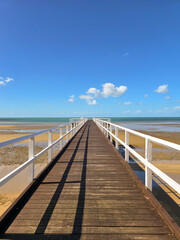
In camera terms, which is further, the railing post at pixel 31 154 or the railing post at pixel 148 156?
the railing post at pixel 31 154

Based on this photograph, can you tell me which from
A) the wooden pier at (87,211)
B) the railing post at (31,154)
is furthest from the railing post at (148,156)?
the railing post at (31,154)

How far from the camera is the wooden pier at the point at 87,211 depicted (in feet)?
6.22

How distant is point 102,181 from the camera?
11.3ft

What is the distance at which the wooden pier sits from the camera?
1896 millimetres

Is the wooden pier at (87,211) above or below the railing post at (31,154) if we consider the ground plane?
below

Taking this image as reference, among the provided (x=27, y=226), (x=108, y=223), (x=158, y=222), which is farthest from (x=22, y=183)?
(x=158, y=222)

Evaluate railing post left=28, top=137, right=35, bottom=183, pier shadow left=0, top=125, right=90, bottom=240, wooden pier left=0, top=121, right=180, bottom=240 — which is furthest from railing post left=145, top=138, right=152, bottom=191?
railing post left=28, top=137, right=35, bottom=183

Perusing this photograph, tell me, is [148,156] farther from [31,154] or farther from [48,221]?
[31,154]

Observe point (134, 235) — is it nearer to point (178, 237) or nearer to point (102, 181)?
point (178, 237)

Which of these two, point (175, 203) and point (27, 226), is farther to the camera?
point (175, 203)

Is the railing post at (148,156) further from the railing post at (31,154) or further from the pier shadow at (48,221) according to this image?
the railing post at (31,154)

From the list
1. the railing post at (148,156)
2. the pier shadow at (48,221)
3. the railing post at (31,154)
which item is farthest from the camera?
the railing post at (31,154)

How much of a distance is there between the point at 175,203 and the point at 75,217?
4545mm

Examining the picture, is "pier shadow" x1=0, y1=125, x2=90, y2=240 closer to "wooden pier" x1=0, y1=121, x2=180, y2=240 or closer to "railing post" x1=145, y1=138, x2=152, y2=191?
"wooden pier" x1=0, y1=121, x2=180, y2=240
